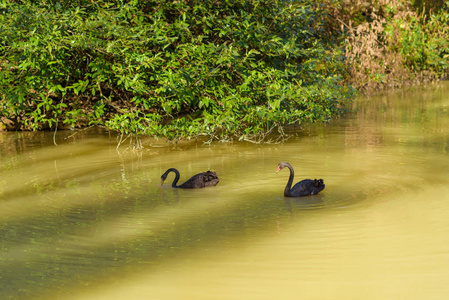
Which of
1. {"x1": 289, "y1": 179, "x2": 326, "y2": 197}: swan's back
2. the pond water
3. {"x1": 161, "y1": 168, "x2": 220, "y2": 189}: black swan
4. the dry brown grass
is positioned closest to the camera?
the pond water

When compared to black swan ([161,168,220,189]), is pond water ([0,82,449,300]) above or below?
below

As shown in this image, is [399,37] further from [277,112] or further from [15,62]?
[15,62]

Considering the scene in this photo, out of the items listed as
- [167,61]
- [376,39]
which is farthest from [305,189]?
[376,39]

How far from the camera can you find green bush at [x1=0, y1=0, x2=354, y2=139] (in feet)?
40.0

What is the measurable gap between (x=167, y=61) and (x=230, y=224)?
622 cm

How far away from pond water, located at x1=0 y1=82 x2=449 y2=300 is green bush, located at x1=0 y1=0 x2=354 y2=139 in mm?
791

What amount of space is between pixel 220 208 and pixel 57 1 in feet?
22.5

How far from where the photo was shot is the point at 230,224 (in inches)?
306

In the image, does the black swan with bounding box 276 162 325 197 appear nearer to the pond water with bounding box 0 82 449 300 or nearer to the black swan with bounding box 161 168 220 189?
the pond water with bounding box 0 82 449 300

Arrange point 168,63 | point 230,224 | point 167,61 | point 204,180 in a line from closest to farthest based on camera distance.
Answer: point 230,224
point 204,180
point 168,63
point 167,61

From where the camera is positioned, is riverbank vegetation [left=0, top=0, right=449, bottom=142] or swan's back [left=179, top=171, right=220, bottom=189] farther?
riverbank vegetation [left=0, top=0, right=449, bottom=142]

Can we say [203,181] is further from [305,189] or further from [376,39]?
[376,39]

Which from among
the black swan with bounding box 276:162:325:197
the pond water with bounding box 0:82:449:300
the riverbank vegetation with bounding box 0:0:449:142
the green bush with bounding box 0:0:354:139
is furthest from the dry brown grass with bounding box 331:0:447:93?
the black swan with bounding box 276:162:325:197

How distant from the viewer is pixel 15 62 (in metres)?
12.9
